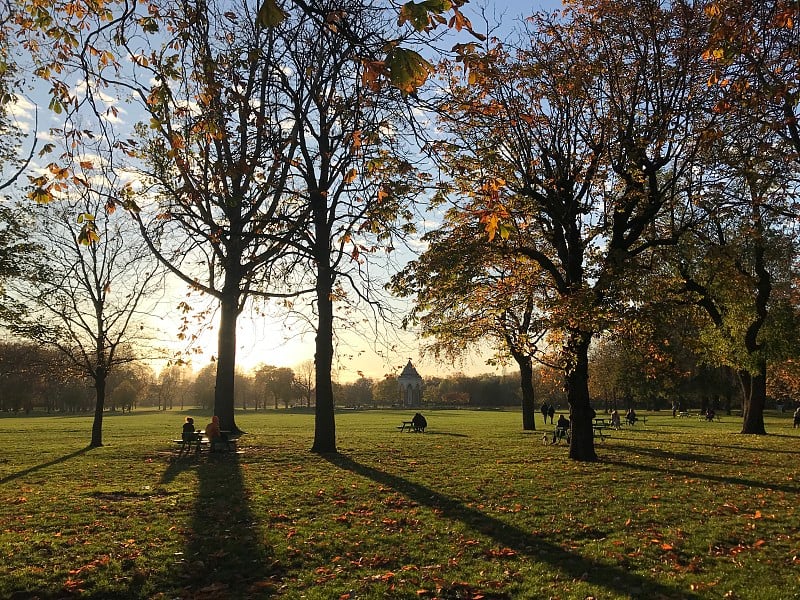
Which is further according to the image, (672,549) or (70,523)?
(70,523)

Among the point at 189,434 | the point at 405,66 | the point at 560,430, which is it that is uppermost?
the point at 405,66

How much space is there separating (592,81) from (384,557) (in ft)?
50.1

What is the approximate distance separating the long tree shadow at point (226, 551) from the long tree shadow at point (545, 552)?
3.21m

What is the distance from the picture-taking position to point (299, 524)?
919cm

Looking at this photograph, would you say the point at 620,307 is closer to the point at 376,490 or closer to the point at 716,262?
the point at 716,262

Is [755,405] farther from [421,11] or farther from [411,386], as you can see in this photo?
[411,386]

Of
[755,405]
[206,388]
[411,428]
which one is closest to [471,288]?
[411,428]

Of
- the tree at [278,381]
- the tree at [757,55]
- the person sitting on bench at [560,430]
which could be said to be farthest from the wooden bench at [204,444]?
the tree at [278,381]

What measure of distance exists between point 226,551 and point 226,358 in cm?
1513

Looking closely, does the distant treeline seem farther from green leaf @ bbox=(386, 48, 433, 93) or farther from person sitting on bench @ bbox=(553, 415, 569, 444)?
green leaf @ bbox=(386, 48, 433, 93)

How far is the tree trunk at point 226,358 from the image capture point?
848 inches

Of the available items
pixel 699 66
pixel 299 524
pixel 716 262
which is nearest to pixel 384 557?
pixel 299 524

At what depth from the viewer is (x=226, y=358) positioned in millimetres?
22172

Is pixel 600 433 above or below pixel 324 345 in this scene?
Answer: below
